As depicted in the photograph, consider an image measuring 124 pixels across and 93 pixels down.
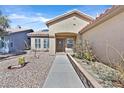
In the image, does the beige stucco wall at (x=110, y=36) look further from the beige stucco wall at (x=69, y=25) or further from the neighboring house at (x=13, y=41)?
the neighboring house at (x=13, y=41)

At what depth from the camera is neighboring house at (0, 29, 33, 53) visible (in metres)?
27.4

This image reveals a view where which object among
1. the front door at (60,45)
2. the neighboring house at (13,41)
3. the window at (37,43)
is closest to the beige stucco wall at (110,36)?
the window at (37,43)

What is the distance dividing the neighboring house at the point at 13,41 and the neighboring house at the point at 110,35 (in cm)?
1686

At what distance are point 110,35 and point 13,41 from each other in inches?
850

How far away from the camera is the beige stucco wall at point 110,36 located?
8.76 metres

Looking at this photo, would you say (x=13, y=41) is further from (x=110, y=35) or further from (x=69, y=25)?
(x=110, y=35)

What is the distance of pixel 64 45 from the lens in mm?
29734

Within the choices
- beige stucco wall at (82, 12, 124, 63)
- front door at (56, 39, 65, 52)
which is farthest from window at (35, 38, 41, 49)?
beige stucco wall at (82, 12, 124, 63)

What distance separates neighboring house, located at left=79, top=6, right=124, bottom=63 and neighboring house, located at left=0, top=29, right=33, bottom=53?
16856mm

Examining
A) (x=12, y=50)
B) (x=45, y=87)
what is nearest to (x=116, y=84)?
(x=45, y=87)

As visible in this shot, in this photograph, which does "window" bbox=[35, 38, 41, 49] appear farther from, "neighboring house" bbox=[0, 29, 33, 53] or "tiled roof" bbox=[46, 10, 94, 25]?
"tiled roof" bbox=[46, 10, 94, 25]
